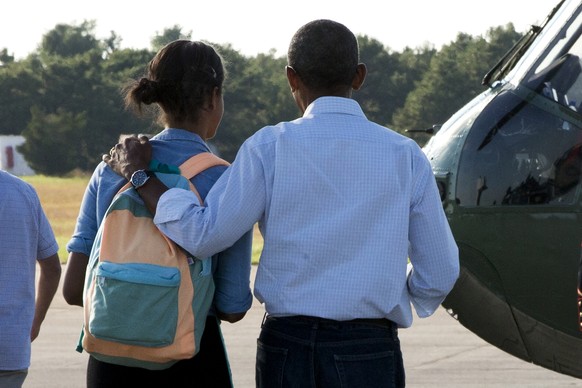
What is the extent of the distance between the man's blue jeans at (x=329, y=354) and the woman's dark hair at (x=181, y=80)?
663mm

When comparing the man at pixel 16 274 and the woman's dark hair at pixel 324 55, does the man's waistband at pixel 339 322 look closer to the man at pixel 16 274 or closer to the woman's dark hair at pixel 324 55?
the woman's dark hair at pixel 324 55

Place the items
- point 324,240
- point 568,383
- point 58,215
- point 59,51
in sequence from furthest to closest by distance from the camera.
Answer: point 59,51, point 58,215, point 568,383, point 324,240

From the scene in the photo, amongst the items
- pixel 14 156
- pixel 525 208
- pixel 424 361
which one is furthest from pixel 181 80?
pixel 14 156

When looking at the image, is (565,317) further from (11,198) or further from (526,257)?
(11,198)

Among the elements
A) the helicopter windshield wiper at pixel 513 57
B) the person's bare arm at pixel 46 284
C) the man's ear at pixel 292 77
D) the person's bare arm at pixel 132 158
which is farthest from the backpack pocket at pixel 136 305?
the helicopter windshield wiper at pixel 513 57

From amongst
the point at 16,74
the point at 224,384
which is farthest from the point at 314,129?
the point at 16,74

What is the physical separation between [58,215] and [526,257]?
1498 inches

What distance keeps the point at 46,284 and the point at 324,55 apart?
1.52 metres

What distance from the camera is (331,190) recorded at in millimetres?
3318

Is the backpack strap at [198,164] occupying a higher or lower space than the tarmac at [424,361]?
A: higher

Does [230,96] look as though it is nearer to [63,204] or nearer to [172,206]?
[63,204]

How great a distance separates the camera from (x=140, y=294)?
3.25 metres

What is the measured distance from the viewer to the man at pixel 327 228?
3.31m

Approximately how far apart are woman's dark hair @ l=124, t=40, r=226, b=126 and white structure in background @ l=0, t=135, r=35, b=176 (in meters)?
87.4
